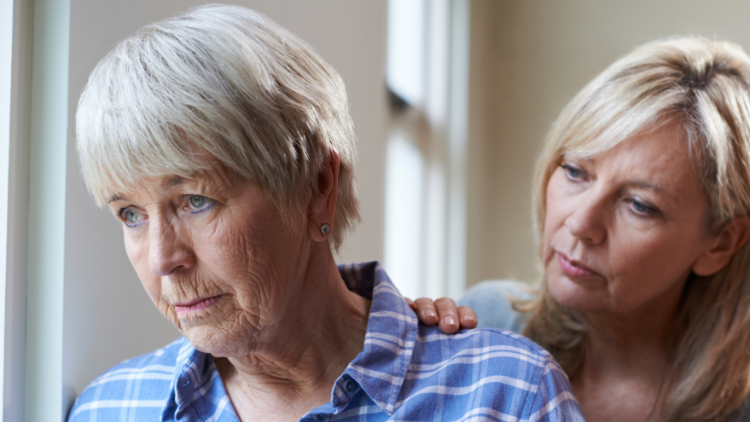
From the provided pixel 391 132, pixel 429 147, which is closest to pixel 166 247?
pixel 391 132

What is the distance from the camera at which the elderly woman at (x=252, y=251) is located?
0.90 m

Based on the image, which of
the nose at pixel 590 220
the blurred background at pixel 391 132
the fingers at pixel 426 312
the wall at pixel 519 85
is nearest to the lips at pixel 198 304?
the blurred background at pixel 391 132

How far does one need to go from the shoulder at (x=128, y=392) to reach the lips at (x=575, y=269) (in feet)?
2.79

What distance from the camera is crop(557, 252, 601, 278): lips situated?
1482mm

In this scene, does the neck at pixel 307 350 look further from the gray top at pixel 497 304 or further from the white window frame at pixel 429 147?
the white window frame at pixel 429 147

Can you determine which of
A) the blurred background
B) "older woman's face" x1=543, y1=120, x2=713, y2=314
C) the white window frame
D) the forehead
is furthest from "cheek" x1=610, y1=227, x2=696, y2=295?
the white window frame

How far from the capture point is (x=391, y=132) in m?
3.04

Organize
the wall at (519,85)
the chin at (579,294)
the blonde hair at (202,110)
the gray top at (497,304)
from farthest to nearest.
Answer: the wall at (519,85), the gray top at (497,304), the chin at (579,294), the blonde hair at (202,110)

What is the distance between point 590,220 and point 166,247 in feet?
2.95

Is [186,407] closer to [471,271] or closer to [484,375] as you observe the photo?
[484,375]

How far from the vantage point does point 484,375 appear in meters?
1.06

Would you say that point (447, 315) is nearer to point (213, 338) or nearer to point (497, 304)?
point (213, 338)

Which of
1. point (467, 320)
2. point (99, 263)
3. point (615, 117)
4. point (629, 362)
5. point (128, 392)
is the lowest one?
point (629, 362)

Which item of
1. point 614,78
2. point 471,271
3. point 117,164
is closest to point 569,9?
point 471,271
